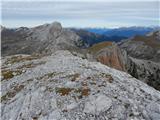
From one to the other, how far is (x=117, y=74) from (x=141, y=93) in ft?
17.2

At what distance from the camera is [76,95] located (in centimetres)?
2728

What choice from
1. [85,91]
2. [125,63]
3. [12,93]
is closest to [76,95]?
[85,91]

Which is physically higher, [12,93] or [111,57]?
[12,93]

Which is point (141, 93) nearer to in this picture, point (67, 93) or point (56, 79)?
point (67, 93)

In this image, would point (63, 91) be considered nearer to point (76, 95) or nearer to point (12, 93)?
point (76, 95)

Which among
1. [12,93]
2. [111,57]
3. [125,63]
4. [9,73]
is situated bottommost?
[125,63]

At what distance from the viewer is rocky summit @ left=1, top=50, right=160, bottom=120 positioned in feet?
82.1

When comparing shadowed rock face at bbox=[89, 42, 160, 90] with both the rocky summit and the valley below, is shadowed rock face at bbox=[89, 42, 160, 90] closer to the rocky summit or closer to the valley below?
the valley below

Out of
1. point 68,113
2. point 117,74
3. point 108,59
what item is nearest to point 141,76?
point 108,59

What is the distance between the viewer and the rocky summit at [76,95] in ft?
82.1

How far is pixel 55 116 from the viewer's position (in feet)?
82.7

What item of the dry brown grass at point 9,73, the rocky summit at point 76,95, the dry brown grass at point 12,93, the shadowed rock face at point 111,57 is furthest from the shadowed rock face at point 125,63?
the dry brown grass at point 12,93

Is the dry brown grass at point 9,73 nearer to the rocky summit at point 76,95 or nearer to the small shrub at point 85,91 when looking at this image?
the rocky summit at point 76,95

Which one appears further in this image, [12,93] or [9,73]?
[9,73]
